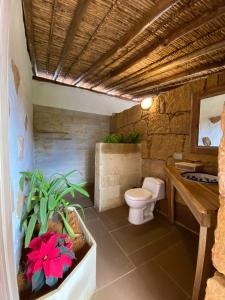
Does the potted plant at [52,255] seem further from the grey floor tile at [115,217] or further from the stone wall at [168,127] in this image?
the stone wall at [168,127]

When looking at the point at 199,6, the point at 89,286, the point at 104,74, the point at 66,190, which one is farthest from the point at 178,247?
the point at 104,74

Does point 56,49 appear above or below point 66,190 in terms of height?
above

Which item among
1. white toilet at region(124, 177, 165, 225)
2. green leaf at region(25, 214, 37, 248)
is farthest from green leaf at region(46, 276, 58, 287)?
white toilet at region(124, 177, 165, 225)

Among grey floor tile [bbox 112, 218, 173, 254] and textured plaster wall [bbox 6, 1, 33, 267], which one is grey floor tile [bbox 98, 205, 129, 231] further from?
textured plaster wall [bbox 6, 1, 33, 267]

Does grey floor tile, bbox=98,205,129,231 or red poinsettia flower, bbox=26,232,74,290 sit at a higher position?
red poinsettia flower, bbox=26,232,74,290

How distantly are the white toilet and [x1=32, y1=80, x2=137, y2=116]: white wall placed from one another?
2.35 m

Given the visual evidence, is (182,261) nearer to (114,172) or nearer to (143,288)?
(143,288)

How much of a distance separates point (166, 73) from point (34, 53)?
2246 millimetres

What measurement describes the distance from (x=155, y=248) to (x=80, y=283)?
1.00 metres

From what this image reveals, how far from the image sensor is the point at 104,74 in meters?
2.75

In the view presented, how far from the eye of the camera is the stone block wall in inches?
94.3

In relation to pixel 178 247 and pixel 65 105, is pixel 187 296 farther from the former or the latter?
pixel 65 105

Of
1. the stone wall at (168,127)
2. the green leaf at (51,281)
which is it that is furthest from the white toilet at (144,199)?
the green leaf at (51,281)

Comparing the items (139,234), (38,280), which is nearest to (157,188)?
(139,234)
